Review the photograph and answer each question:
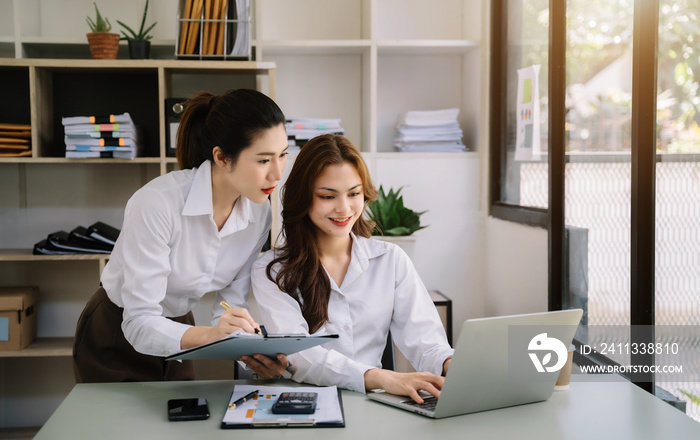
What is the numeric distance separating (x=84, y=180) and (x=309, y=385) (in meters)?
2.26

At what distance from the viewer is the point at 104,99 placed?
11.1ft

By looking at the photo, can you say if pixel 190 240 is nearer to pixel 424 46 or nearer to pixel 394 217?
pixel 394 217

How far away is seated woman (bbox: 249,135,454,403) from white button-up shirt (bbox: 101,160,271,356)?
0.12 m

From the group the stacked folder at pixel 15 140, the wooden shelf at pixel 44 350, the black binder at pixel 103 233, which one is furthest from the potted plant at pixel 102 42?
the wooden shelf at pixel 44 350

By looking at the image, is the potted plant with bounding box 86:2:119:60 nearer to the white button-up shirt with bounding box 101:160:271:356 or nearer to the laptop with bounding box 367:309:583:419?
the white button-up shirt with bounding box 101:160:271:356

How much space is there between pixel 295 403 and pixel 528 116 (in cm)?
186

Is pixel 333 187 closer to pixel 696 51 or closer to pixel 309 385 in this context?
pixel 309 385

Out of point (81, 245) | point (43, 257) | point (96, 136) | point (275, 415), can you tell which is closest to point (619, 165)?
point (275, 415)

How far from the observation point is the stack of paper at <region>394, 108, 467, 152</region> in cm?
338

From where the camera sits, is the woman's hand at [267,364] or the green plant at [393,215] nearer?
the woman's hand at [267,364]

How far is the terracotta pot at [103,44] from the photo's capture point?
3035mm

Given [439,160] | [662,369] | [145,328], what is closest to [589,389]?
[662,369]

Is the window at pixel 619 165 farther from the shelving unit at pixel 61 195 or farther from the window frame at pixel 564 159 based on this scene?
the shelving unit at pixel 61 195

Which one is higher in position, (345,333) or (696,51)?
(696,51)
